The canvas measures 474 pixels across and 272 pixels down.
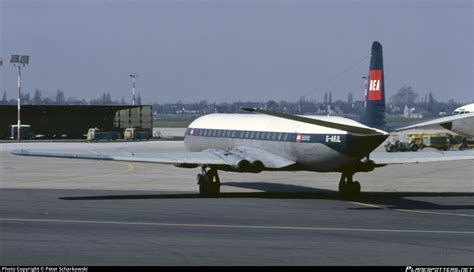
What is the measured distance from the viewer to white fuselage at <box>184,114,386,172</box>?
38156mm

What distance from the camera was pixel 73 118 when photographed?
13875 cm

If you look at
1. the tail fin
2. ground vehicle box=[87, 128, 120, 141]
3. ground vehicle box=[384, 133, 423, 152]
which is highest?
the tail fin

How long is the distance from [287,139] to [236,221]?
33.4 feet

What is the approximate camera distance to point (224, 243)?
26.0 meters

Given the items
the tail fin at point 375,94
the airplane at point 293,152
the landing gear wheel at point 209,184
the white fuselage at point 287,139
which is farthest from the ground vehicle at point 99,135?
the tail fin at point 375,94

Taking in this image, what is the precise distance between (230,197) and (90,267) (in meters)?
20.3

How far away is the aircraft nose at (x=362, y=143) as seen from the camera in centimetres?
3738

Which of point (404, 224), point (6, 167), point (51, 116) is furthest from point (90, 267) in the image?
point (51, 116)

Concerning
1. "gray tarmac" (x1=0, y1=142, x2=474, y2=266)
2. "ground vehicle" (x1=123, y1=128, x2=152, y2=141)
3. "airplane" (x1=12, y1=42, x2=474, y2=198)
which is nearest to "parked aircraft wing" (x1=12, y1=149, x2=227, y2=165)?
"airplane" (x1=12, y1=42, x2=474, y2=198)

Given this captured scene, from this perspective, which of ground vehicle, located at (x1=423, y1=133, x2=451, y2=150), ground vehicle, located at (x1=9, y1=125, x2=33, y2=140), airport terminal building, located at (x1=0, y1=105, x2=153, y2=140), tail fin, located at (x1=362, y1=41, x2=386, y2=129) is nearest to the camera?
tail fin, located at (x1=362, y1=41, x2=386, y2=129)

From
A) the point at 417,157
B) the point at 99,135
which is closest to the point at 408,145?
the point at 99,135

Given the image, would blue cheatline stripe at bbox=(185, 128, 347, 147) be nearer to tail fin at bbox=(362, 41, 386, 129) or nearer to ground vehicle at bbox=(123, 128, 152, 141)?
tail fin at bbox=(362, 41, 386, 129)

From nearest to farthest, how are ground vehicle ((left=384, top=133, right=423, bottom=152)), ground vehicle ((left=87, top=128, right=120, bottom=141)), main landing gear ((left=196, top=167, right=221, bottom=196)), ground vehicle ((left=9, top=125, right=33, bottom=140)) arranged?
1. main landing gear ((left=196, top=167, right=221, bottom=196))
2. ground vehicle ((left=384, top=133, right=423, bottom=152))
3. ground vehicle ((left=87, top=128, right=120, bottom=141))
4. ground vehicle ((left=9, top=125, right=33, bottom=140))

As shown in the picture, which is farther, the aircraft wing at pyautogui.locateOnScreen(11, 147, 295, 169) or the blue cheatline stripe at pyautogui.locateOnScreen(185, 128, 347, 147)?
the aircraft wing at pyautogui.locateOnScreen(11, 147, 295, 169)
